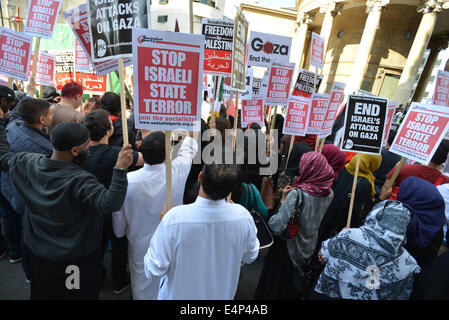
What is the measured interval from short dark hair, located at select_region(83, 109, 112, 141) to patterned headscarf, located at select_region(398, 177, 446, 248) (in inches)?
110

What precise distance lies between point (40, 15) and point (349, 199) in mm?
5104

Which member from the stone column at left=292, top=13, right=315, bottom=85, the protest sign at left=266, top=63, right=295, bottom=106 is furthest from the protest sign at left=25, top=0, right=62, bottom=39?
the stone column at left=292, top=13, right=315, bottom=85

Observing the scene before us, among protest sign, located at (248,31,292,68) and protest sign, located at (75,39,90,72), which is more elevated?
protest sign, located at (248,31,292,68)

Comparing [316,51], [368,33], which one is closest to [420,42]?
[368,33]

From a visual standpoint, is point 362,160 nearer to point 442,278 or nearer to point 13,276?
point 442,278

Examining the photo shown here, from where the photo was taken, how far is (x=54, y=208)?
1639 mm

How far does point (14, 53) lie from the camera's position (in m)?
3.61

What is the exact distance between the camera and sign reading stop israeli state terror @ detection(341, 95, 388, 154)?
2643mm

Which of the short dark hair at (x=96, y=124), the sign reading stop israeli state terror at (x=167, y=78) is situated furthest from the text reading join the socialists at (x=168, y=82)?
the short dark hair at (x=96, y=124)

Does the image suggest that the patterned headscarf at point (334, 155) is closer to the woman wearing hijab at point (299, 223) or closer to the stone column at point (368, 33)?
the woman wearing hijab at point (299, 223)

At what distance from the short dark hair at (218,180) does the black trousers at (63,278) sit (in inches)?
48.5

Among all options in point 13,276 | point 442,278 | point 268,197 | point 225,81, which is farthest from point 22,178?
point 225,81

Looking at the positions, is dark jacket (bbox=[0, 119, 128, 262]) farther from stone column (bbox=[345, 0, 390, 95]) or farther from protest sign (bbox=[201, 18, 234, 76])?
stone column (bbox=[345, 0, 390, 95])

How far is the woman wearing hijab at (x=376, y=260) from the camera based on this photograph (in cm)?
163
